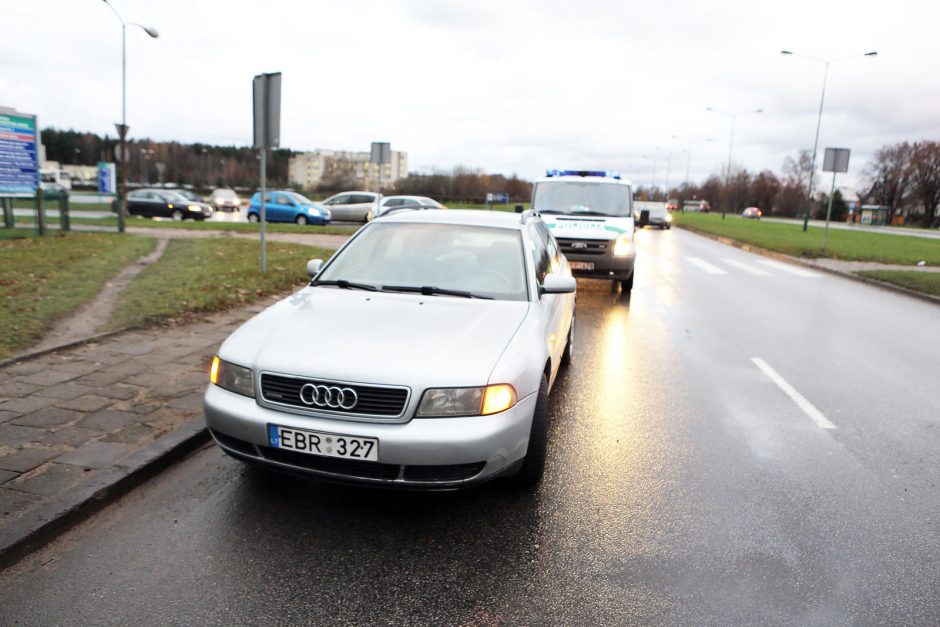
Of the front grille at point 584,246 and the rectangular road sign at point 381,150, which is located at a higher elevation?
the rectangular road sign at point 381,150

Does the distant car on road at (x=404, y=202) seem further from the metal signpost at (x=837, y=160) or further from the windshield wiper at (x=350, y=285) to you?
the windshield wiper at (x=350, y=285)

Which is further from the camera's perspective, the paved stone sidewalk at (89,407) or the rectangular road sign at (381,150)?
the rectangular road sign at (381,150)

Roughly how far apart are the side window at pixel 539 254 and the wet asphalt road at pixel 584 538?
43.2 inches

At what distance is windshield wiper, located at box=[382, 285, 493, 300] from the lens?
4258 mm

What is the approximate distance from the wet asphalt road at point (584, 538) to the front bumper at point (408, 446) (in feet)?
1.07

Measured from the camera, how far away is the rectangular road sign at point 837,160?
19641 mm

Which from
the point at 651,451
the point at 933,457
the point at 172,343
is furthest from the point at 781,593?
the point at 172,343

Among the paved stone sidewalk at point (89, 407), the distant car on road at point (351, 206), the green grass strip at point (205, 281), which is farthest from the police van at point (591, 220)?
the distant car on road at point (351, 206)

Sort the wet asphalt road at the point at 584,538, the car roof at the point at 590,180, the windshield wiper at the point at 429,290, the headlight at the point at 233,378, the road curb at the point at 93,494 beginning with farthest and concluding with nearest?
the car roof at the point at 590,180
the windshield wiper at the point at 429,290
the headlight at the point at 233,378
the road curb at the point at 93,494
the wet asphalt road at the point at 584,538

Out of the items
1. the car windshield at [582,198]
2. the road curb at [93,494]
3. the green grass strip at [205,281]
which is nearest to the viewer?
the road curb at [93,494]

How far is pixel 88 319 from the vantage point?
23.8ft

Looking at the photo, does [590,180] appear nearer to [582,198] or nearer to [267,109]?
[582,198]

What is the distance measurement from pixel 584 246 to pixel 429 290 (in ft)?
23.5

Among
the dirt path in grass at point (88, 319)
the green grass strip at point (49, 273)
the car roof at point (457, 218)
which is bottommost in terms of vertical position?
the dirt path in grass at point (88, 319)
